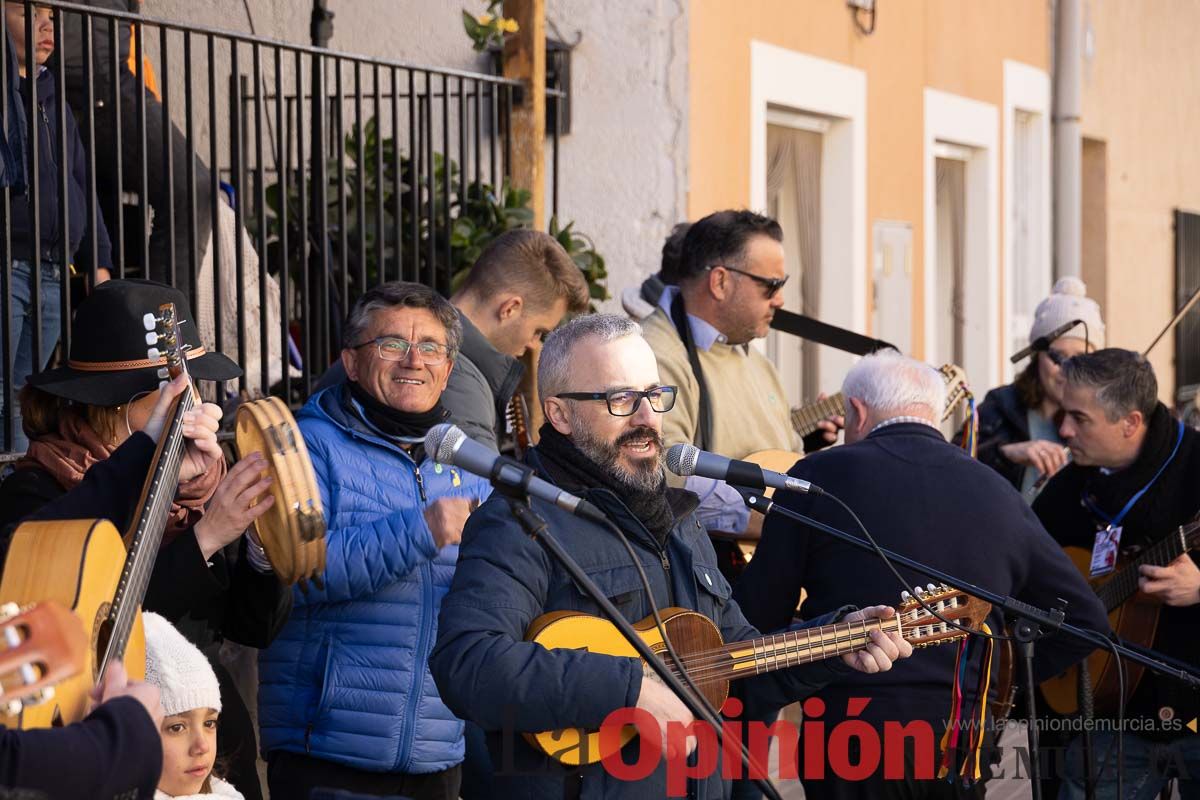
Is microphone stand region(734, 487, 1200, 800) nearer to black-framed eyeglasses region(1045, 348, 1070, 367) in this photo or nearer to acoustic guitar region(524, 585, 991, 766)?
acoustic guitar region(524, 585, 991, 766)

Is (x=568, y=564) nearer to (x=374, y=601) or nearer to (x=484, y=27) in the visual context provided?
(x=374, y=601)

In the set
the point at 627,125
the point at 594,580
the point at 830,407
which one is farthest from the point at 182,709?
the point at 627,125

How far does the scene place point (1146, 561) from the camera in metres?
5.07

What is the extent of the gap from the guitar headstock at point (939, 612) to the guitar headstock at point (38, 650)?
2005 millimetres

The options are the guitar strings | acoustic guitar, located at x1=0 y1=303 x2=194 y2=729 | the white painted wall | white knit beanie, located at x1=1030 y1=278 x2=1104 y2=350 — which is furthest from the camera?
the white painted wall

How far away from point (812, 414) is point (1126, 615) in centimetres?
178

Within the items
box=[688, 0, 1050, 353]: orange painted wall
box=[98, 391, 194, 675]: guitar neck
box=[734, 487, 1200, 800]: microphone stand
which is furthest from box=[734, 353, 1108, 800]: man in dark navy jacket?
box=[688, 0, 1050, 353]: orange painted wall

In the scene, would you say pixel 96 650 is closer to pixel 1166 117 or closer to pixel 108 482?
pixel 108 482

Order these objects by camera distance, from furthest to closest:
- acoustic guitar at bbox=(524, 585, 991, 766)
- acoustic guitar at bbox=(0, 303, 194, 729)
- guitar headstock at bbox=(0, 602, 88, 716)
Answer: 1. acoustic guitar at bbox=(524, 585, 991, 766)
2. acoustic guitar at bbox=(0, 303, 194, 729)
3. guitar headstock at bbox=(0, 602, 88, 716)

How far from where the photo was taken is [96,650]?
2680 millimetres

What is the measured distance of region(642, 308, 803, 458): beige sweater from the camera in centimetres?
530

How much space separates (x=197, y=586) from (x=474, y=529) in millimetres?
649

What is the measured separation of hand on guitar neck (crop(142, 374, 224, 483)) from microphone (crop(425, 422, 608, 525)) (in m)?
0.67

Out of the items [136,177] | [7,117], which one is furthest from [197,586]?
[136,177]
